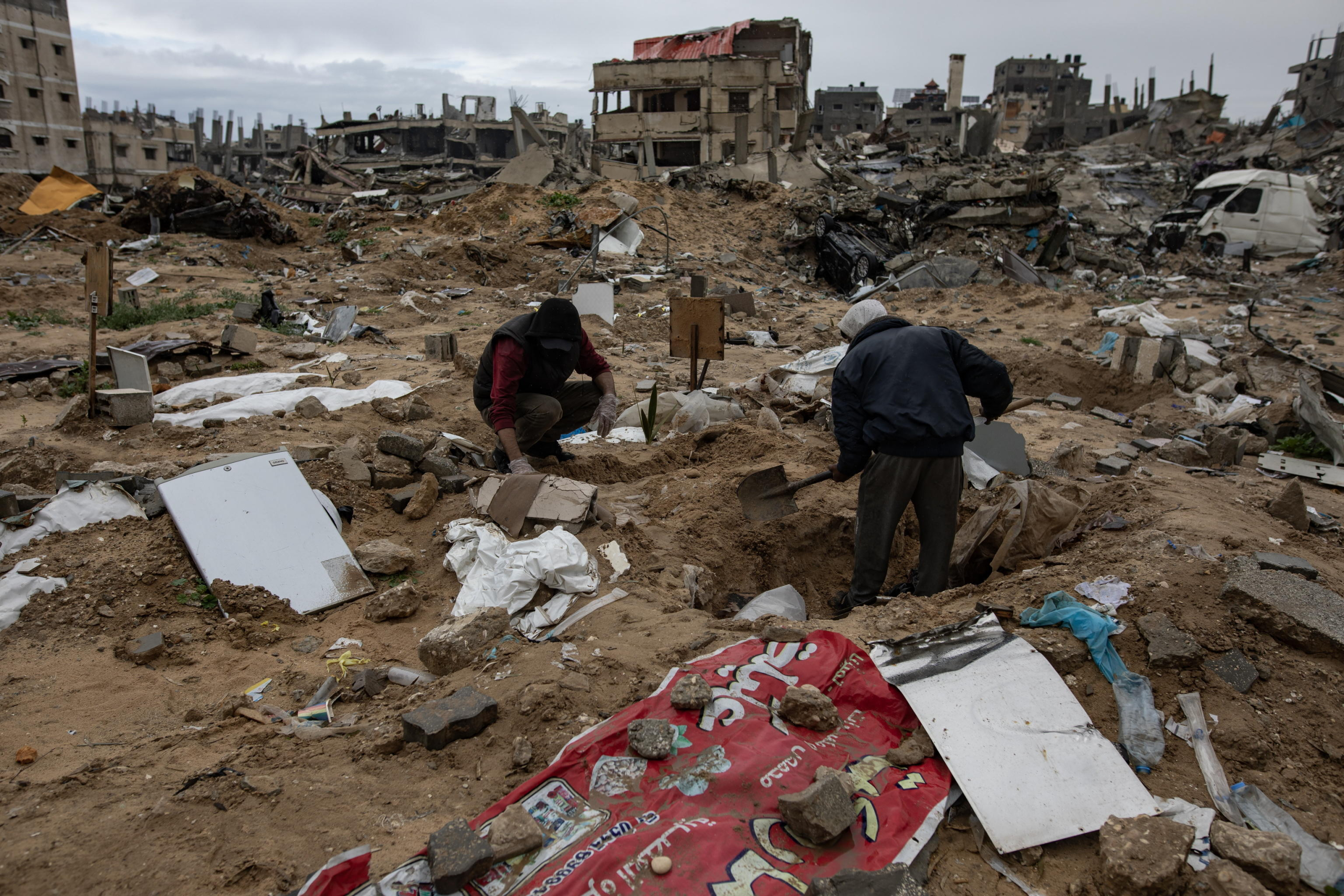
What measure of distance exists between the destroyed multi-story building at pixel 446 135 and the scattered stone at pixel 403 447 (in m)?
31.3

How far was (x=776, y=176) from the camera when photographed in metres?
19.5

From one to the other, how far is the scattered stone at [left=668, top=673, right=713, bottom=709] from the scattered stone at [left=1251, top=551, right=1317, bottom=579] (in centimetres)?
221

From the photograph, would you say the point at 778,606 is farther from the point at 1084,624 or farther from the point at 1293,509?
the point at 1293,509

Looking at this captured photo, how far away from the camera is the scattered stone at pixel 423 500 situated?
4094 mm

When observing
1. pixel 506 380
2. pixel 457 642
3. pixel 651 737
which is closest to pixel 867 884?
pixel 651 737

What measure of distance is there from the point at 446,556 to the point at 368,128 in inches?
1557

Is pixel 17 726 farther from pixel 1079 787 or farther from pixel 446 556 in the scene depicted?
pixel 1079 787

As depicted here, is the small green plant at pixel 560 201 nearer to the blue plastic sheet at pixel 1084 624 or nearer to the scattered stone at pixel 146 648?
the scattered stone at pixel 146 648

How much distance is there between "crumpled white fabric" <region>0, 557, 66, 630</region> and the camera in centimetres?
298

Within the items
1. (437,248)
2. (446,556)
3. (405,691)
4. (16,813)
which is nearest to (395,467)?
(446,556)

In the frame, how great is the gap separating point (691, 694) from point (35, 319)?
33.4 feet

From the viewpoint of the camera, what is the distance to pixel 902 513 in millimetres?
3518

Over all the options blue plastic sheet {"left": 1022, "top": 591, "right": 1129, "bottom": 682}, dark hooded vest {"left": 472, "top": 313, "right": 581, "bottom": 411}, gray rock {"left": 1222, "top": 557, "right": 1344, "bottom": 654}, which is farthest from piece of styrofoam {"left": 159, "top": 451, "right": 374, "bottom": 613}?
gray rock {"left": 1222, "top": 557, "right": 1344, "bottom": 654}

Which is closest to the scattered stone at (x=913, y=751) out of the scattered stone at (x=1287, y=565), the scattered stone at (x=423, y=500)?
the scattered stone at (x=1287, y=565)
